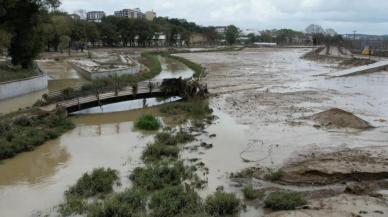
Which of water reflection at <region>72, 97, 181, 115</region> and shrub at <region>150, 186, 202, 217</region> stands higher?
water reflection at <region>72, 97, 181, 115</region>

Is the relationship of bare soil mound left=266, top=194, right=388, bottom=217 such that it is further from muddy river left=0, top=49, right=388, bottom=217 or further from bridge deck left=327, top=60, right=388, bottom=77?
bridge deck left=327, top=60, right=388, bottom=77

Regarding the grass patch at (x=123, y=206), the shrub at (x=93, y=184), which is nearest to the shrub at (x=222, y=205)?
the grass patch at (x=123, y=206)

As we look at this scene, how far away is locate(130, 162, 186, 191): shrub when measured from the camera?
14453 millimetres

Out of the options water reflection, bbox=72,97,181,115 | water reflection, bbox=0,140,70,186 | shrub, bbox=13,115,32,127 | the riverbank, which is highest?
the riverbank

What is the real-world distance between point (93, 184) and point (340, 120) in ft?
47.8

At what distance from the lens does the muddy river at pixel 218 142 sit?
15.1m

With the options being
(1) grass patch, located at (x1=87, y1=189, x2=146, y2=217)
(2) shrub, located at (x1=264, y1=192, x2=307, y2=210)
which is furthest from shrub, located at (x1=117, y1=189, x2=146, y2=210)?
(2) shrub, located at (x1=264, y1=192, x2=307, y2=210)

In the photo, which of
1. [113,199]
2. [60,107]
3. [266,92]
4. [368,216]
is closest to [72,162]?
[113,199]

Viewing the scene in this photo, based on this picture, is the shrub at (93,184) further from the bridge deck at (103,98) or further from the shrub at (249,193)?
the bridge deck at (103,98)

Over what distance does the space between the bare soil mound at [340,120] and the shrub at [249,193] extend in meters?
11.3

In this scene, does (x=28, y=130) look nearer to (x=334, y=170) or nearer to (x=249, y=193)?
(x=249, y=193)

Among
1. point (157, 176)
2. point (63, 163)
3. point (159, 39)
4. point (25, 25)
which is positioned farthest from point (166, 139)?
point (159, 39)

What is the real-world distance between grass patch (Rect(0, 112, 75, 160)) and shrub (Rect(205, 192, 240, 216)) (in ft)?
32.3

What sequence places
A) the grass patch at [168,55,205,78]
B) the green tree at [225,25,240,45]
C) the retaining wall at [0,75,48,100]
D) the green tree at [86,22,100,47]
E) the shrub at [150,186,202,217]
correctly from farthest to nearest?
the green tree at [225,25,240,45], the green tree at [86,22,100,47], the grass patch at [168,55,205,78], the retaining wall at [0,75,48,100], the shrub at [150,186,202,217]
